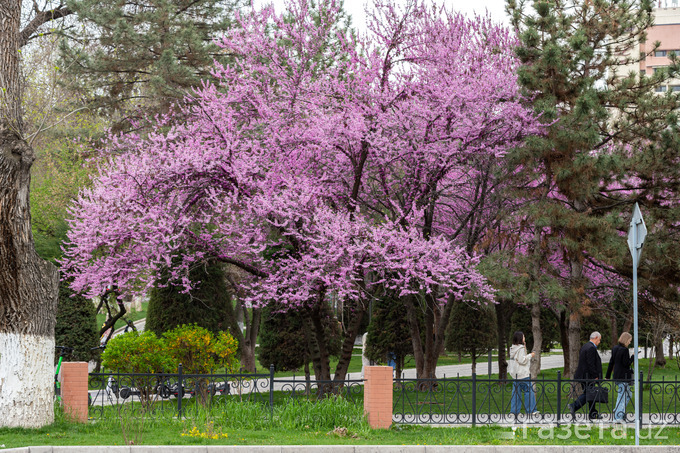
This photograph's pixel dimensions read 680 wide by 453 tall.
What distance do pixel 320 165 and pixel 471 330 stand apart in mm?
13498

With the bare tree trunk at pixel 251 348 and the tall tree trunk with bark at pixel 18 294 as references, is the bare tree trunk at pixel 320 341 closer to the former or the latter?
the tall tree trunk with bark at pixel 18 294

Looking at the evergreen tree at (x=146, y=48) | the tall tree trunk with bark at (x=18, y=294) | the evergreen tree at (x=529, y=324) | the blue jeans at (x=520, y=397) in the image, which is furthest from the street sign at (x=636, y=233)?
the evergreen tree at (x=529, y=324)

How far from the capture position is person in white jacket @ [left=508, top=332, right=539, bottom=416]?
538 inches

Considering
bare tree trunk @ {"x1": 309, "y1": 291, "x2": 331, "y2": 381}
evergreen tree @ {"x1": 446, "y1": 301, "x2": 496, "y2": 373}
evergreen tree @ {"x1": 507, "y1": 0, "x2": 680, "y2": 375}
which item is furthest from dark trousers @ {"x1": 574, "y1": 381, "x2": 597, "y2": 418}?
evergreen tree @ {"x1": 446, "y1": 301, "x2": 496, "y2": 373}

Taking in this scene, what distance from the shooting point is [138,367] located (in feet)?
48.8

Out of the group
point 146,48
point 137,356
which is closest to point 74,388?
point 137,356

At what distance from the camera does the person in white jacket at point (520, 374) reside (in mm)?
13677

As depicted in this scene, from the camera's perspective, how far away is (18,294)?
11.6 meters

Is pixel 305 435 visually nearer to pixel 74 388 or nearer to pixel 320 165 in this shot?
pixel 74 388

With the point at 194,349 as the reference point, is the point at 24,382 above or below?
below

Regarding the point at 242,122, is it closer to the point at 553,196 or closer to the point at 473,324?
the point at 553,196

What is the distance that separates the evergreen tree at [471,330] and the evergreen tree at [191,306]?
1108cm

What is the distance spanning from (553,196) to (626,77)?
124 inches

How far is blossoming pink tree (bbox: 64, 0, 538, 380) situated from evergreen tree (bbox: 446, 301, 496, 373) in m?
11.3
